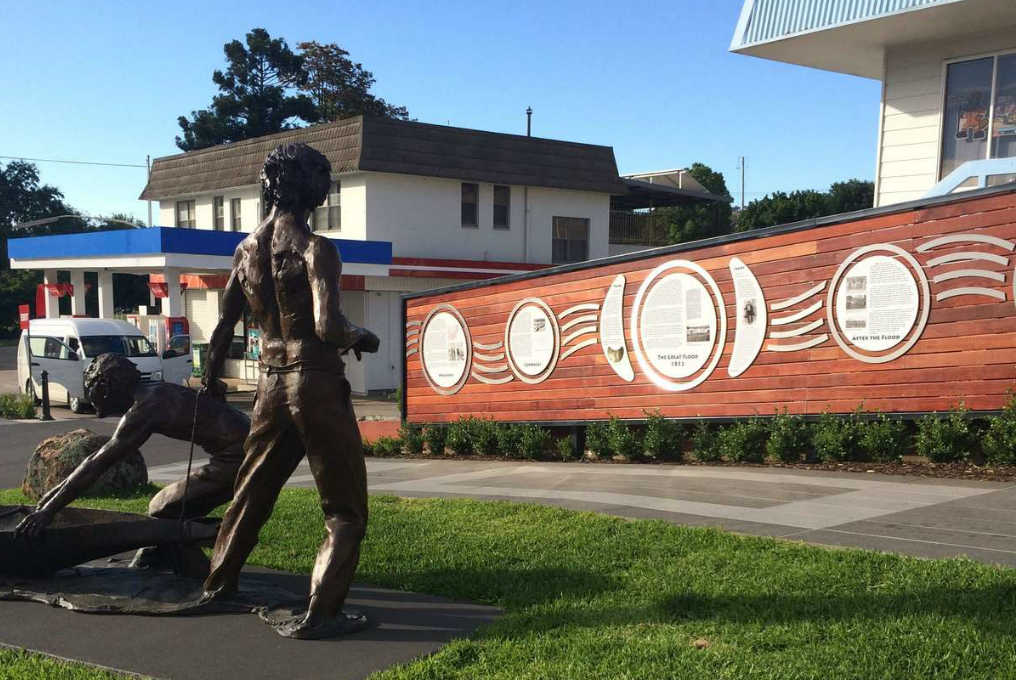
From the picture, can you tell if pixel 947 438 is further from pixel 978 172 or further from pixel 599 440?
→ pixel 978 172

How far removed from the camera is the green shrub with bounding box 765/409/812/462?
9.80 m

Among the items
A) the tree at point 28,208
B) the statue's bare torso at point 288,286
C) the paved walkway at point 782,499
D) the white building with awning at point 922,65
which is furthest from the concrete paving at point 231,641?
the tree at point 28,208

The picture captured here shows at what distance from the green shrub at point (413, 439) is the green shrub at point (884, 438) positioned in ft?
23.2

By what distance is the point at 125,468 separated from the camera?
32.2 feet

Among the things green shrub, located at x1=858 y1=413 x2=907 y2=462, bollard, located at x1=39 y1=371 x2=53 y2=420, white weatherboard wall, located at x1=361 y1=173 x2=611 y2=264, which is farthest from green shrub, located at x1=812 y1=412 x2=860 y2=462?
white weatherboard wall, located at x1=361 y1=173 x2=611 y2=264

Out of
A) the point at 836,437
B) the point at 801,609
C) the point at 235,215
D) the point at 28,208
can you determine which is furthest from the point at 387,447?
the point at 28,208

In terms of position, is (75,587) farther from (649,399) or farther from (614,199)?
(614,199)

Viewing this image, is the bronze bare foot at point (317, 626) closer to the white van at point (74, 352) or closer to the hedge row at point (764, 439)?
the hedge row at point (764, 439)

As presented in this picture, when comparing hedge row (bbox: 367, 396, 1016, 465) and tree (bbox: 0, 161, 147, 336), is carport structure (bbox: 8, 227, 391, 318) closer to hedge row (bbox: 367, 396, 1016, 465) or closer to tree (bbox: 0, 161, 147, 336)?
hedge row (bbox: 367, 396, 1016, 465)

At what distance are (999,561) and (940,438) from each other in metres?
3.50

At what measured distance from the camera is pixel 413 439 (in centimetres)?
1426

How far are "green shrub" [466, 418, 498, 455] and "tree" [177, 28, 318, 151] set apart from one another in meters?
44.3

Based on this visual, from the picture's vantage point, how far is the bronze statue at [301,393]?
4723 mm

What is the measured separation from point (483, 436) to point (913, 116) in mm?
8111
